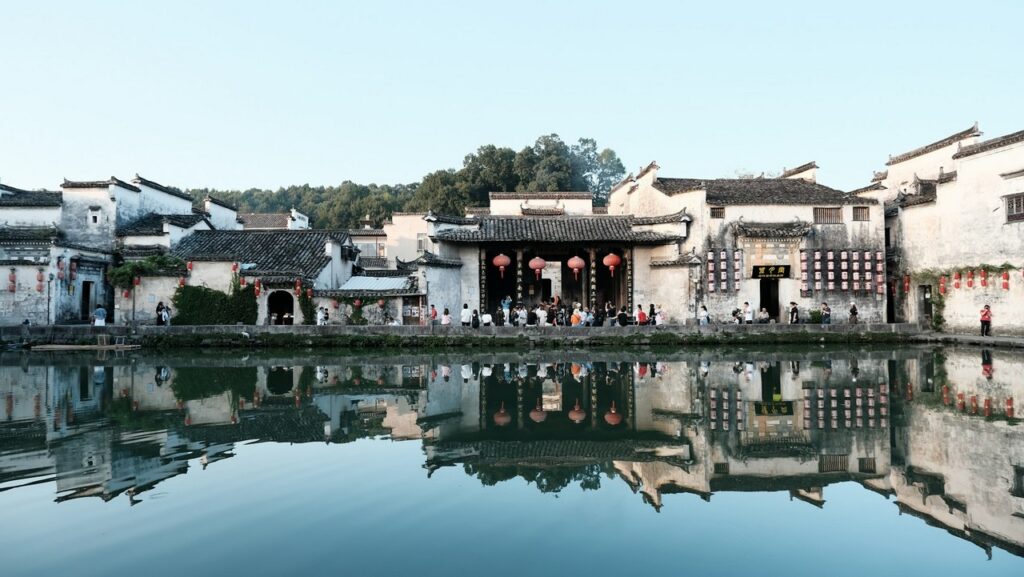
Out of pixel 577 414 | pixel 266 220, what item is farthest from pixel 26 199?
pixel 577 414

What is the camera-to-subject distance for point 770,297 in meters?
23.4

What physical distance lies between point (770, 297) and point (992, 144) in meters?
8.04

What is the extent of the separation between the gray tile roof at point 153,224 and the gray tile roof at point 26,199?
101 inches

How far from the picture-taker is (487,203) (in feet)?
140

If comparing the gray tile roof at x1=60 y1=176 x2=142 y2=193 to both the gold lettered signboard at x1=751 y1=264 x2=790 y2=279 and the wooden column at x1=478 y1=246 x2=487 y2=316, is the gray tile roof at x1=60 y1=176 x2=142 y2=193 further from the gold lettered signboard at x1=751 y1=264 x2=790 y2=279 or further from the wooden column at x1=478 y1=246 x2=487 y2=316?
the gold lettered signboard at x1=751 y1=264 x2=790 y2=279

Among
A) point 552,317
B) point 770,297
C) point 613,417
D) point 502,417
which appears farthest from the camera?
point 770,297

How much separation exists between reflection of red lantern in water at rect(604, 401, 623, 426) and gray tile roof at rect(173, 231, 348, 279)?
46.9ft

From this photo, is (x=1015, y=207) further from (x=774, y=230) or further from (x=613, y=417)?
(x=613, y=417)

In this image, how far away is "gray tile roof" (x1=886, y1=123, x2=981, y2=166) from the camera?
21391 mm

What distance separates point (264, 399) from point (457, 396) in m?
3.22

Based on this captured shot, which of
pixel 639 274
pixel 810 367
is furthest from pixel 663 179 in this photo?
pixel 810 367

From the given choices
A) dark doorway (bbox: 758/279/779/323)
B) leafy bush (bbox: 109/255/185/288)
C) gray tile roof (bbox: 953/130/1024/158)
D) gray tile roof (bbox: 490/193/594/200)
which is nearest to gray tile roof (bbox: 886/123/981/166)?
gray tile roof (bbox: 953/130/1024/158)

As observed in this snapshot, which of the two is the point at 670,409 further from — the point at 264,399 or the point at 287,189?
the point at 287,189

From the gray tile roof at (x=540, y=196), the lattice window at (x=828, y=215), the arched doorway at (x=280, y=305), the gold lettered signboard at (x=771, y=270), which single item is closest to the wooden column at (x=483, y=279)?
the arched doorway at (x=280, y=305)
